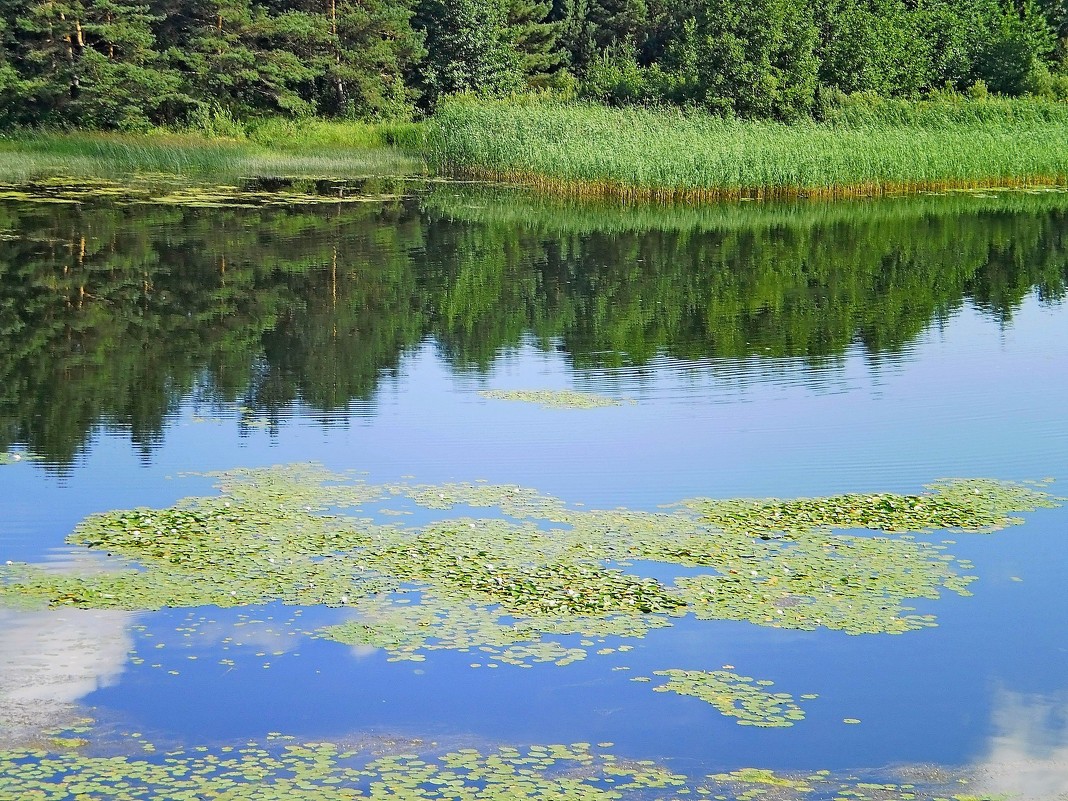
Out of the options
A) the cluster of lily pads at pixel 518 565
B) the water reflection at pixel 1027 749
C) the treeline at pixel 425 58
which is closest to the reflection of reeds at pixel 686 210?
the treeline at pixel 425 58

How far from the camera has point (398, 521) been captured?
24.0 ft

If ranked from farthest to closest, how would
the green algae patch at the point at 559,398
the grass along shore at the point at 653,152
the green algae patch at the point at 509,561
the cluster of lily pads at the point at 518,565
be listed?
the grass along shore at the point at 653,152
the green algae patch at the point at 559,398
the green algae patch at the point at 509,561
the cluster of lily pads at the point at 518,565

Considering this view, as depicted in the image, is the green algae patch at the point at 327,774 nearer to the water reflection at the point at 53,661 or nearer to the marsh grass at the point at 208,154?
the water reflection at the point at 53,661

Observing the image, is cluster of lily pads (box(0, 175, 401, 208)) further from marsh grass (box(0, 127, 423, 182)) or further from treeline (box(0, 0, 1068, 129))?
treeline (box(0, 0, 1068, 129))

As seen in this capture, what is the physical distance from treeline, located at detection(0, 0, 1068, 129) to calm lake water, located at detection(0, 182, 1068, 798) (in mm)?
12667

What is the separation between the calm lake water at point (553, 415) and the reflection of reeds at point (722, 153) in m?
2.35

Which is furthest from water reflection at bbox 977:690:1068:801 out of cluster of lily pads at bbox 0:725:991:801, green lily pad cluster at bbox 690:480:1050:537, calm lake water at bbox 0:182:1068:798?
green lily pad cluster at bbox 690:480:1050:537

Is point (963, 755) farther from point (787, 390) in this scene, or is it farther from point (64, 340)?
point (64, 340)

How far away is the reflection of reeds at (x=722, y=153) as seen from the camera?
24.8 meters

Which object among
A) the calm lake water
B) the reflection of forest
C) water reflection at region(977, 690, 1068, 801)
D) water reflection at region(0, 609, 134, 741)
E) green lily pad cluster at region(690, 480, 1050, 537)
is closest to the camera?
water reflection at region(977, 690, 1068, 801)

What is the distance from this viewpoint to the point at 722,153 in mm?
25125

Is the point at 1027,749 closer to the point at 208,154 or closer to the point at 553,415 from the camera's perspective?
the point at 553,415

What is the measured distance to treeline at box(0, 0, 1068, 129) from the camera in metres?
34.2

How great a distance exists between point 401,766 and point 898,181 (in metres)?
24.2
